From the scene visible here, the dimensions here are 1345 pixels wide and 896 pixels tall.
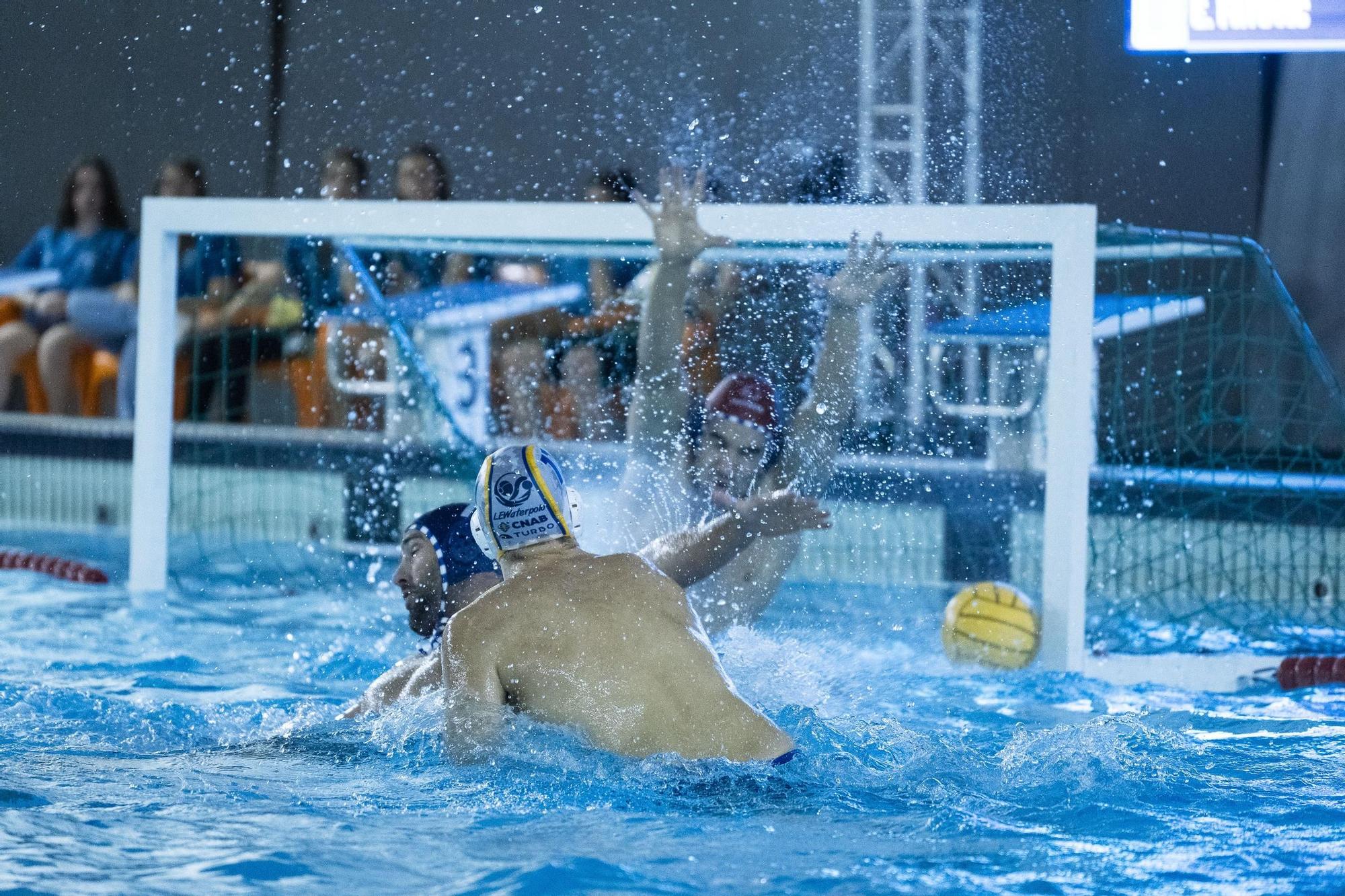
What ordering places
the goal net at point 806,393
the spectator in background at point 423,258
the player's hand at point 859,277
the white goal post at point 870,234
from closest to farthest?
the player's hand at point 859,277 < the white goal post at point 870,234 < the goal net at point 806,393 < the spectator in background at point 423,258

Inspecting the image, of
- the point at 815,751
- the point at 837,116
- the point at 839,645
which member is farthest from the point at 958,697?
the point at 837,116

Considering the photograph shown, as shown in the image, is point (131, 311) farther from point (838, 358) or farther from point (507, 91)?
point (838, 358)

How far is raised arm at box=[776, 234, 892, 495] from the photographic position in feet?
13.6

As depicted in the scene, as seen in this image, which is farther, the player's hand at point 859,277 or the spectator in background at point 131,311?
the spectator in background at point 131,311

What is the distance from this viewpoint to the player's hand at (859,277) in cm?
414

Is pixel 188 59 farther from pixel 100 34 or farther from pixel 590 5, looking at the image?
pixel 590 5

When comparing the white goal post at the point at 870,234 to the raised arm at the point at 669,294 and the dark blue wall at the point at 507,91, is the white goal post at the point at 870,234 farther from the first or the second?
the dark blue wall at the point at 507,91

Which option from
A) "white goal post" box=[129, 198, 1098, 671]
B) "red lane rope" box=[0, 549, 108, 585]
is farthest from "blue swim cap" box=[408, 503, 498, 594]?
"red lane rope" box=[0, 549, 108, 585]

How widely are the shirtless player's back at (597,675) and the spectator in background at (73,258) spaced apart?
234 inches

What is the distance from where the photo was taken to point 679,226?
14.0 ft

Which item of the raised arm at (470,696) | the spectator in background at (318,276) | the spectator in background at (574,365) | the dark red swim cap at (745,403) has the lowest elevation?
the raised arm at (470,696)

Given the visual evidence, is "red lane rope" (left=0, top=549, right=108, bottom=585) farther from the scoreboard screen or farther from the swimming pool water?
the scoreboard screen

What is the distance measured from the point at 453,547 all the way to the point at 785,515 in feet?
2.82

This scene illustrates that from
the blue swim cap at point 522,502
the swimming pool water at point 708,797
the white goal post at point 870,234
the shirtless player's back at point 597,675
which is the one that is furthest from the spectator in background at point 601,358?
the shirtless player's back at point 597,675
